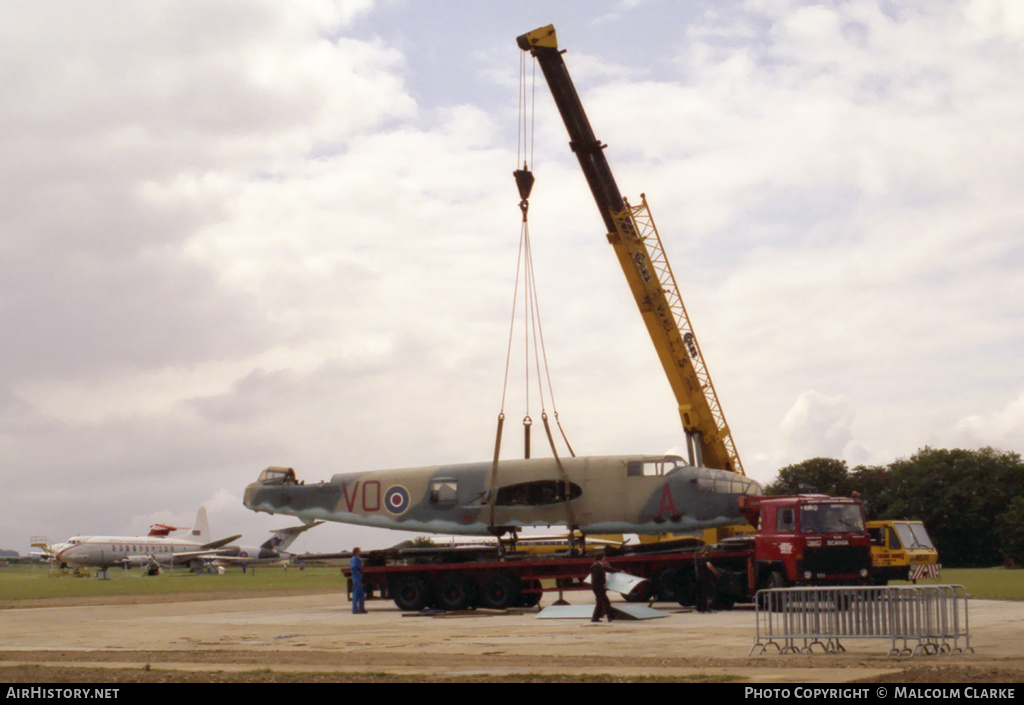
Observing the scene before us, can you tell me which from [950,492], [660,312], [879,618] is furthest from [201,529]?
[879,618]

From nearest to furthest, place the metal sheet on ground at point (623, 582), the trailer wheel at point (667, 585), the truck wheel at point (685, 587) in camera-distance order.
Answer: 1. the metal sheet on ground at point (623, 582)
2. the truck wheel at point (685, 587)
3. the trailer wheel at point (667, 585)

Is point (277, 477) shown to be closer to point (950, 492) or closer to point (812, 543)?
point (812, 543)

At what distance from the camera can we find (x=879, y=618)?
1456cm

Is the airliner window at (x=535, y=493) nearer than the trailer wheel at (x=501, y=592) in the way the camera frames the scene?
No

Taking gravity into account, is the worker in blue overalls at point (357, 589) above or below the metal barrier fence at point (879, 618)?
Result: below

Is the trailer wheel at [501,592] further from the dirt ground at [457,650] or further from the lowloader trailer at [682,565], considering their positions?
the dirt ground at [457,650]

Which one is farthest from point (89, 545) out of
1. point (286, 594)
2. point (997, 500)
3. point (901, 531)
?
point (997, 500)

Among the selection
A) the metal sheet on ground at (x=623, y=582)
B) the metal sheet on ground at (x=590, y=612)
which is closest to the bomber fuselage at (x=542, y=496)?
the metal sheet on ground at (x=623, y=582)

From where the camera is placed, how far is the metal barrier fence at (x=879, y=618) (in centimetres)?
1416

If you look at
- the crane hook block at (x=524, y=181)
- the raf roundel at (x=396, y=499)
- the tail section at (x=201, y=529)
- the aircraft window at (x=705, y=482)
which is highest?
Answer: the crane hook block at (x=524, y=181)

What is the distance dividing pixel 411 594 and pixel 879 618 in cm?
1462

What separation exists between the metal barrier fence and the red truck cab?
654 centimetres

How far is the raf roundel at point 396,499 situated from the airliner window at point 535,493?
110 inches

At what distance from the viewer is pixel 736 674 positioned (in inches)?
477
